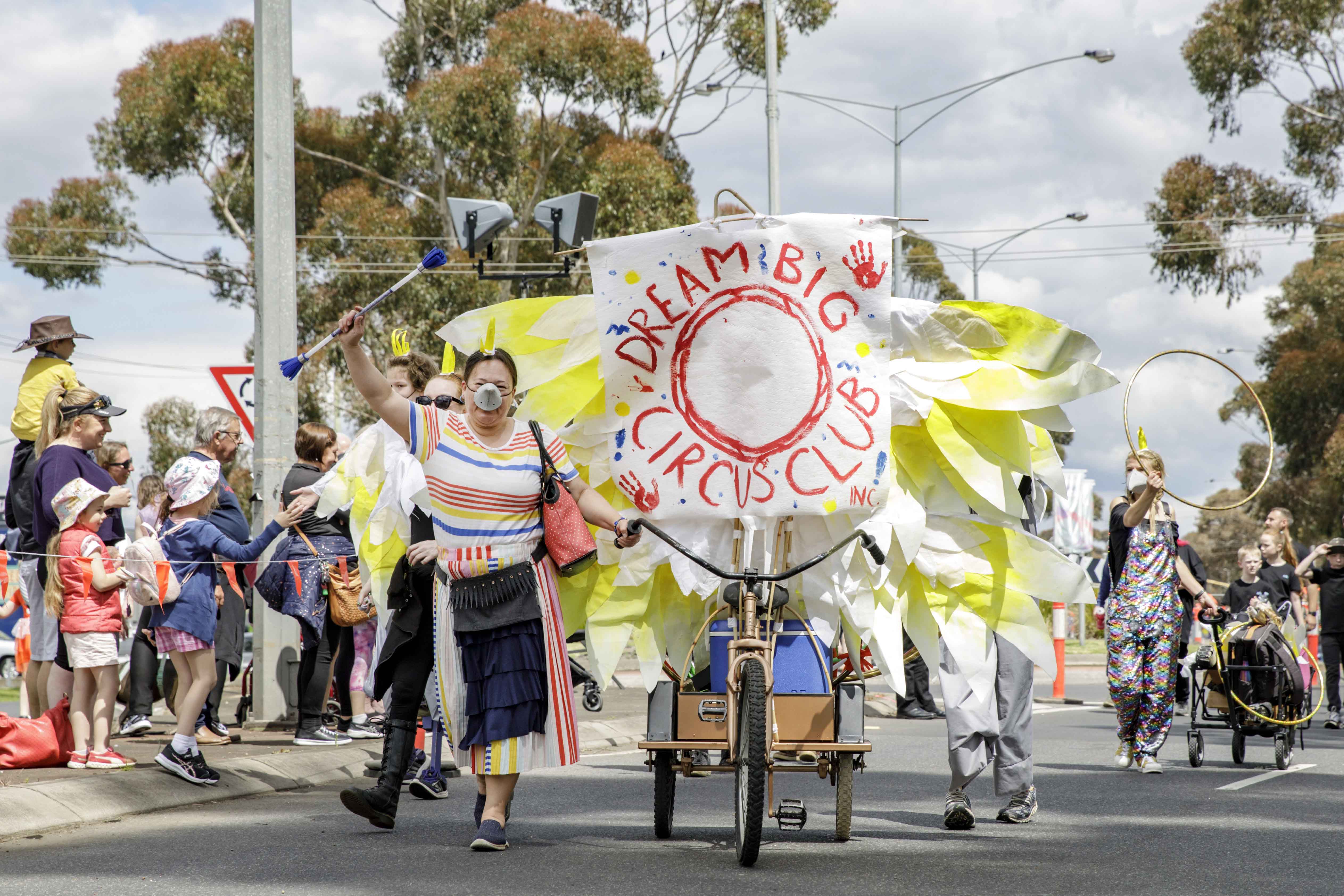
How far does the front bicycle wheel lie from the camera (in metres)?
5.04

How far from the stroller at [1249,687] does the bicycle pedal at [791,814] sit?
461 centimetres

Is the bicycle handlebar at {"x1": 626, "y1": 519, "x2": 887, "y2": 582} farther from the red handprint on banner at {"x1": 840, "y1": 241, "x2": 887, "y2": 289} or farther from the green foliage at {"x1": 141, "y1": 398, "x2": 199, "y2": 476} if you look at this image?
the green foliage at {"x1": 141, "y1": 398, "x2": 199, "y2": 476}

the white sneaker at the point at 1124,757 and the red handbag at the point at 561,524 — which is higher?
the red handbag at the point at 561,524

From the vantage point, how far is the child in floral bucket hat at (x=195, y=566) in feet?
23.7

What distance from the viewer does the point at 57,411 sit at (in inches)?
298

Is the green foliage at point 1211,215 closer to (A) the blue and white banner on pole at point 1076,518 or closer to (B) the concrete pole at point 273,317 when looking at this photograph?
(A) the blue and white banner on pole at point 1076,518

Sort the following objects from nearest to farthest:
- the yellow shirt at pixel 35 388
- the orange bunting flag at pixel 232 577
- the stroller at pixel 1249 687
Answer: the yellow shirt at pixel 35 388
the orange bunting flag at pixel 232 577
the stroller at pixel 1249 687

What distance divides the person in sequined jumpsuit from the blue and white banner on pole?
719 inches

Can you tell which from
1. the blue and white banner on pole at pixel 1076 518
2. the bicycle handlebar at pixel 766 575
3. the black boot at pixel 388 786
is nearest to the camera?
the bicycle handlebar at pixel 766 575

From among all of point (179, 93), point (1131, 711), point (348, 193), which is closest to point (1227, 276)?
point (348, 193)

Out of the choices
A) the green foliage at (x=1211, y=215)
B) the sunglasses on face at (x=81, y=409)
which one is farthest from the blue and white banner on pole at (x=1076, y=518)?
the sunglasses on face at (x=81, y=409)

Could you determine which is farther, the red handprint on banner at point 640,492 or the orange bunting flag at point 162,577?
the orange bunting flag at point 162,577

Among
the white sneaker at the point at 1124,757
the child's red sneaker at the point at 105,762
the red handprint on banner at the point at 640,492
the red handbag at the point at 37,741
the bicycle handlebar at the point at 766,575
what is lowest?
the white sneaker at the point at 1124,757

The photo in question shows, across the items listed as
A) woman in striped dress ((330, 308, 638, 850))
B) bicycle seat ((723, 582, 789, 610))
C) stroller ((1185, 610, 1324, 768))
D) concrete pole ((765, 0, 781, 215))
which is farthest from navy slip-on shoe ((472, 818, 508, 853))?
concrete pole ((765, 0, 781, 215))
